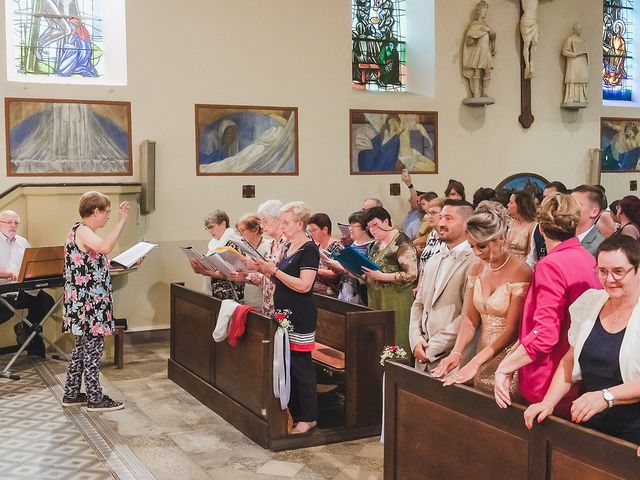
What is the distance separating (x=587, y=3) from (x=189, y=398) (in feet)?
28.9

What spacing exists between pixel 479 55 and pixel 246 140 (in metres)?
3.54

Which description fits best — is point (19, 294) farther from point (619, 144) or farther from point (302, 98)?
point (619, 144)

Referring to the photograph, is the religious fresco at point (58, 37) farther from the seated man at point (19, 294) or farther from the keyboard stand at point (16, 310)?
the keyboard stand at point (16, 310)

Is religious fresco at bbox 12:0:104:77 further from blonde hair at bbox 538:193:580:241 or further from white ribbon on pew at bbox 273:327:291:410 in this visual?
blonde hair at bbox 538:193:580:241

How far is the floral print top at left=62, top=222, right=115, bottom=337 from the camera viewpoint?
6.31 metres

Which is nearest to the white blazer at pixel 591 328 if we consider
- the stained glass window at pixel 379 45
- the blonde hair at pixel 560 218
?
the blonde hair at pixel 560 218

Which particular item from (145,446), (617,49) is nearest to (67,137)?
(145,446)

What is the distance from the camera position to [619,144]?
1280cm

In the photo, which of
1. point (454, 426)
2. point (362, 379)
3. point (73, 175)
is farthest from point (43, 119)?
point (454, 426)

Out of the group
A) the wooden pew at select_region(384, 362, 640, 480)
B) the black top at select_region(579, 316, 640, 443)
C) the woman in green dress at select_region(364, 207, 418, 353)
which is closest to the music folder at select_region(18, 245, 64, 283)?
the woman in green dress at select_region(364, 207, 418, 353)

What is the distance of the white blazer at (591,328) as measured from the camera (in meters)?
2.81

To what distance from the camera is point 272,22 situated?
33.4ft

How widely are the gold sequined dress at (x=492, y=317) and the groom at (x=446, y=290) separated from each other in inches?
21.7

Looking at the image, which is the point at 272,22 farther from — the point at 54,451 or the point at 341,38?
the point at 54,451
